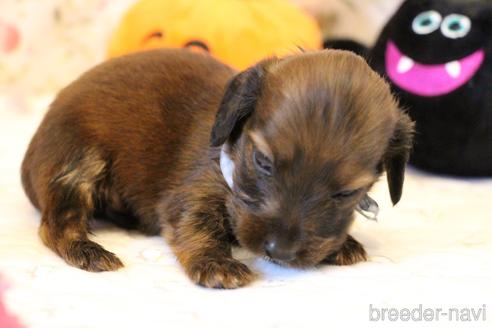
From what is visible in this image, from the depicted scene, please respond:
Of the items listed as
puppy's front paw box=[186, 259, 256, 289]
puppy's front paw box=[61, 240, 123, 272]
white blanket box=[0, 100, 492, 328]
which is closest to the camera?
white blanket box=[0, 100, 492, 328]

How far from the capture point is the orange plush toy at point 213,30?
15.5 feet

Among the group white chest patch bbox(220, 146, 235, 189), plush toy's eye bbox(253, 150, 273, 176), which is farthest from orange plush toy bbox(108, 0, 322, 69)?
plush toy's eye bbox(253, 150, 273, 176)

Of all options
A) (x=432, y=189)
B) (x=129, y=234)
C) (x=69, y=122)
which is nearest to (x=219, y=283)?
(x=129, y=234)

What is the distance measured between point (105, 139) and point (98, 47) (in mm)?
2677

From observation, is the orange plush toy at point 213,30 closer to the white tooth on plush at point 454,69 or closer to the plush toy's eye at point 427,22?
the plush toy's eye at point 427,22

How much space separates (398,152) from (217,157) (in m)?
0.78

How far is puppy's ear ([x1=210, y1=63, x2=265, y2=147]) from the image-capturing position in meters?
2.75

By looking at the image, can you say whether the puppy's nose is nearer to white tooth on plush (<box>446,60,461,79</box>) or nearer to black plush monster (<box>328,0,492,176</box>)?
black plush monster (<box>328,0,492,176</box>)

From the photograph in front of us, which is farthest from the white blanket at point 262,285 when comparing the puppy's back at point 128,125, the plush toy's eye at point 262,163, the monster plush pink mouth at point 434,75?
the monster plush pink mouth at point 434,75

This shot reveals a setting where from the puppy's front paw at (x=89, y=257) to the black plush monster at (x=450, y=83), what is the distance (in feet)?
7.26

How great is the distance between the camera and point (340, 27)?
5727 mm

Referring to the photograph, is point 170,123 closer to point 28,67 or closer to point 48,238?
point 48,238

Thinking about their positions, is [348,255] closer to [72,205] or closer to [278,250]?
[278,250]

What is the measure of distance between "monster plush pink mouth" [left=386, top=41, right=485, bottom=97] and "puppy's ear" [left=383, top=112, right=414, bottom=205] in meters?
1.43
